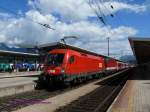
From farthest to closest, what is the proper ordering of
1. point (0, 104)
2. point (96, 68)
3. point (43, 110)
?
point (96, 68), point (0, 104), point (43, 110)

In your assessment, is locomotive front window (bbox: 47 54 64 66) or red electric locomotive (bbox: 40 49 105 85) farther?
locomotive front window (bbox: 47 54 64 66)

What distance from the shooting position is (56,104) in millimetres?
18219

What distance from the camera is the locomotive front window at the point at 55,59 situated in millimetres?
26734

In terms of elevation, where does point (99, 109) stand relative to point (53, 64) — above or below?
below

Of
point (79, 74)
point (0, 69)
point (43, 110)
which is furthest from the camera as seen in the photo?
point (0, 69)

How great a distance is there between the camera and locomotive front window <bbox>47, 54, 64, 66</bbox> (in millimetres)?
26734

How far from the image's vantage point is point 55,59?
27.1 metres

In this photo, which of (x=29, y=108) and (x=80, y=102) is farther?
(x=80, y=102)

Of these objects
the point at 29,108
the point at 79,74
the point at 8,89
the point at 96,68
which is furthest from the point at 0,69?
the point at 29,108

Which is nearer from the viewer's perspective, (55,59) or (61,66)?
(61,66)

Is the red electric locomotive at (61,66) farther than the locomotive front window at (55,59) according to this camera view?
No

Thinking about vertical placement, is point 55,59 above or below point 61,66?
above

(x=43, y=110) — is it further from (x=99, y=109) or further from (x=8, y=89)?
(x=8, y=89)

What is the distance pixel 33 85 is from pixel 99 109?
441 inches
